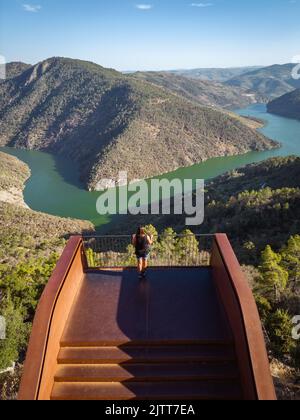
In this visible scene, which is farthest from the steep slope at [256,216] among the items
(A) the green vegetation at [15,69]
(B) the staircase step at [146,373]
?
(A) the green vegetation at [15,69]

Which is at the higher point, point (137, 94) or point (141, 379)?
point (137, 94)

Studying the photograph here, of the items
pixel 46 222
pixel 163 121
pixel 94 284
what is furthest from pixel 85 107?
pixel 94 284

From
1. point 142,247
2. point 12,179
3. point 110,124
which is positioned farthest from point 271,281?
point 110,124

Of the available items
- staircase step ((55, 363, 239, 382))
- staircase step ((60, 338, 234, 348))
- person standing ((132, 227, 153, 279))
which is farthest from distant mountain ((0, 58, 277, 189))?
staircase step ((55, 363, 239, 382))

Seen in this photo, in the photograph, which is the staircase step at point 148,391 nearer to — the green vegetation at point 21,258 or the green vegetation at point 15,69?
the green vegetation at point 21,258

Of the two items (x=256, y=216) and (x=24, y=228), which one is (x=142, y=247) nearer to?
(x=256, y=216)

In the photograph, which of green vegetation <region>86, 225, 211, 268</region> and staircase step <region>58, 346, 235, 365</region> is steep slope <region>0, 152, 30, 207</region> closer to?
green vegetation <region>86, 225, 211, 268</region>
